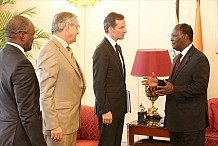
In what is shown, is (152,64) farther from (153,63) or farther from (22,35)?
(22,35)

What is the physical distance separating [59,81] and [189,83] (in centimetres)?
111


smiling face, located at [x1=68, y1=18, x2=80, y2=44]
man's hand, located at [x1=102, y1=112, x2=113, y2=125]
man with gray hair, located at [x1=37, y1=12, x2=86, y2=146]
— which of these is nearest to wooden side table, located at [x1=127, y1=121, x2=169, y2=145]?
man's hand, located at [x1=102, y1=112, x2=113, y2=125]

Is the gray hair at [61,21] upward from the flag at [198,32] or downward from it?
downward

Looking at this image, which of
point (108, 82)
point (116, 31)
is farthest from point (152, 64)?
point (108, 82)

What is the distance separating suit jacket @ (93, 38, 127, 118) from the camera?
326 cm

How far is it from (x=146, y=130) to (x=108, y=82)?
1215mm

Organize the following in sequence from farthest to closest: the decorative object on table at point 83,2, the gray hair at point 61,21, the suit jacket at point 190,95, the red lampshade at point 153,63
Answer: the decorative object on table at point 83,2
the red lampshade at point 153,63
the suit jacket at point 190,95
the gray hair at point 61,21

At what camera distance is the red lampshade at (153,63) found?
14.2 feet

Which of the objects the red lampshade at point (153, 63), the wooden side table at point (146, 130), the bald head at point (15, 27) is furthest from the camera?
the red lampshade at point (153, 63)

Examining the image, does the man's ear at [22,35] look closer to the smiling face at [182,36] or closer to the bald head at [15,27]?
the bald head at [15,27]

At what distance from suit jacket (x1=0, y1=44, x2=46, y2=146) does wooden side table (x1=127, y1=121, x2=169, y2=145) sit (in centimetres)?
216

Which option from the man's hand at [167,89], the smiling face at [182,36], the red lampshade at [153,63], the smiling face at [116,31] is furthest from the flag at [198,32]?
the man's hand at [167,89]

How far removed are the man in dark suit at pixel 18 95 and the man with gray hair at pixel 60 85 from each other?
1.11ft

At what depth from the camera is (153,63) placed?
435 cm
